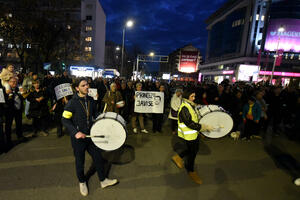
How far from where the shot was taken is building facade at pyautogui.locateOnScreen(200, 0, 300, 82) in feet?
120

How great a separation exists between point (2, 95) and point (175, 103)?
485 centimetres

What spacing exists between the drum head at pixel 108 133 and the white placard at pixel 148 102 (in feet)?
10.6

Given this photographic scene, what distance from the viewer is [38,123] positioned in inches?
221

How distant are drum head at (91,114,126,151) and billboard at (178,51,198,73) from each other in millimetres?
11140

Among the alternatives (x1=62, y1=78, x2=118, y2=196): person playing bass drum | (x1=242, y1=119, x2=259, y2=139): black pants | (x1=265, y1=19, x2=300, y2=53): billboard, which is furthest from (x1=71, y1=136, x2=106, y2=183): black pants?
(x1=265, y1=19, x2=300, y2=53): billboard

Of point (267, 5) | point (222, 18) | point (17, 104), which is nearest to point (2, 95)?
point (17, 104)

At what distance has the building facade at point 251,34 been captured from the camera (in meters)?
36.6

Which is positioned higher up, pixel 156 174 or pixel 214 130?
pixel 214 130

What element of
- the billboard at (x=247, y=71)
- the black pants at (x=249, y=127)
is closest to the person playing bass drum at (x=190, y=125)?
the black pants at (x=249, y=127)

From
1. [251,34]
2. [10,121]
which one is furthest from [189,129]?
[251,34]

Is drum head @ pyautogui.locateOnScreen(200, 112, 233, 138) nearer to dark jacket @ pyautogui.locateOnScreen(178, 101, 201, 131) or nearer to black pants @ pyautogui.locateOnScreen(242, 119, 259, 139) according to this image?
dark jacket @ pyautogui.locateOnScreen(178, 101, 201, 131)

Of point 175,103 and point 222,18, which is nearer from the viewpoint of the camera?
point 175,103

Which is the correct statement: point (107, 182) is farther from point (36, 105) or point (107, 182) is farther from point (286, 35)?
point (286, 35)

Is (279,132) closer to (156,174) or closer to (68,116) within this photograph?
(156,174)
